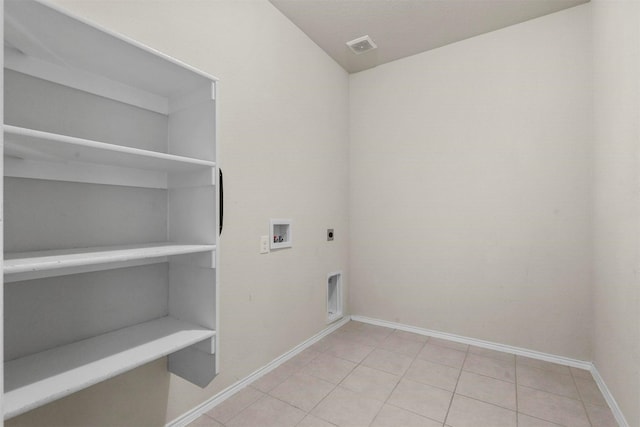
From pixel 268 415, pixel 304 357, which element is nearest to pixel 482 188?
pixel 304 357

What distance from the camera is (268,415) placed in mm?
1677

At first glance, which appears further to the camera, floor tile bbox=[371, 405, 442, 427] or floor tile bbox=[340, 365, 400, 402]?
floor tile bbox=[340, 365, 400, 402]

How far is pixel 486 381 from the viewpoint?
2.01 m

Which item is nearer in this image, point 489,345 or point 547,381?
point 547,381

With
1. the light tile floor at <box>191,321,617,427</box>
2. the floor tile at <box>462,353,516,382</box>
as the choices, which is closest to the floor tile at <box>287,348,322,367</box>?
the light tile floor at <box>191,321,617,427</box>

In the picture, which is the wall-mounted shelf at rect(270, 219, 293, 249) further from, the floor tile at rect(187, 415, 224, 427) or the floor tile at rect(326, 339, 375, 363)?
the floor tile at rect(187, 415, 224, 427)

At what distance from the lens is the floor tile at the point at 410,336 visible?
2676 mm

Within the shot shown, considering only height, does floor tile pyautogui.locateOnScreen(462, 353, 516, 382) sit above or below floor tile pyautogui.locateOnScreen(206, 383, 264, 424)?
above

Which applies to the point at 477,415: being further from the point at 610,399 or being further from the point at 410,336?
the point at 410,336

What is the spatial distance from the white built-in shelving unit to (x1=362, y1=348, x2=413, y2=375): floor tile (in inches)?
52.6

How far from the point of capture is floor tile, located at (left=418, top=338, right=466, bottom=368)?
7.43 feet

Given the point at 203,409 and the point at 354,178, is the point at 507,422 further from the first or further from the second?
the point at 354,178

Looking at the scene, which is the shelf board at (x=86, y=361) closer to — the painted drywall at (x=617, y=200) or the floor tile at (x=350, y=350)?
the floor tile at (x=350, y=350)

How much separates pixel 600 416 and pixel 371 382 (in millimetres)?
1248
